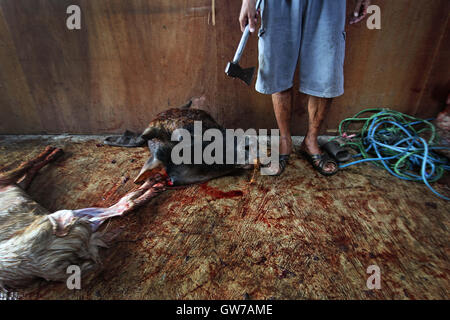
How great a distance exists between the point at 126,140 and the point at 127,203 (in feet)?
3.95

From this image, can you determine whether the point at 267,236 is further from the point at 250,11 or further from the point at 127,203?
the point at 250,11

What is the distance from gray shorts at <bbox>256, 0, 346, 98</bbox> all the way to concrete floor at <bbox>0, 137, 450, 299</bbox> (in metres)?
0.82

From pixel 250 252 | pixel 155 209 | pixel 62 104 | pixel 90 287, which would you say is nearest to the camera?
pixel 90 287

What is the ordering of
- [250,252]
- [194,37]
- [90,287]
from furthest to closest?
[194,37] → [250,252] → [90,287]

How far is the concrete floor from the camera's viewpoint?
1397 millimetres

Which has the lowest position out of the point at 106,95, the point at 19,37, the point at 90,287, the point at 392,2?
the point at 90,287

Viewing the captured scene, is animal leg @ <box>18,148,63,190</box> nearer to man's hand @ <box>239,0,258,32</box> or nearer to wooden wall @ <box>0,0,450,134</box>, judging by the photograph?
wooden wall @ <box>0,0,450,134</box>

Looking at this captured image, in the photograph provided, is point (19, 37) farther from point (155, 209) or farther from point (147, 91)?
point (155, 209)

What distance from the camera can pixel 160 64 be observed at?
9.10ft

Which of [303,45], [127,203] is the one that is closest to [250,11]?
[303,45]

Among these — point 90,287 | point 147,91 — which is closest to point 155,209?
point 90,287

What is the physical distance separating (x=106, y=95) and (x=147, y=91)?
0.50m

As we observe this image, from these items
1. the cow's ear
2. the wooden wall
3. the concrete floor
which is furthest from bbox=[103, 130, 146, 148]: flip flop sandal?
the cow's ear

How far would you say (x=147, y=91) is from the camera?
291cm
